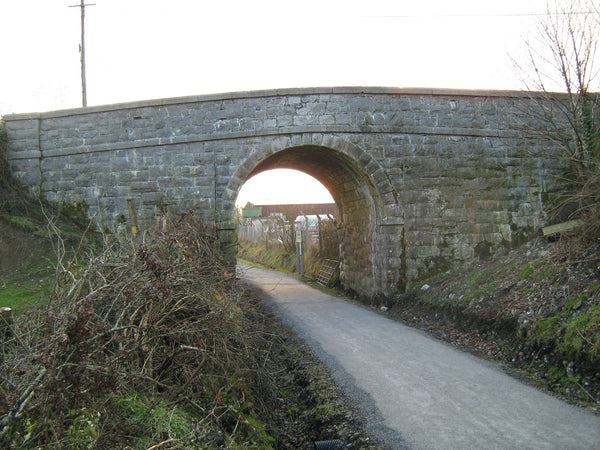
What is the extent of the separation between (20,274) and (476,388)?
809cm

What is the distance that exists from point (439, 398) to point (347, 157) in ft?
22.1

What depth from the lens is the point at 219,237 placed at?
10.6 m

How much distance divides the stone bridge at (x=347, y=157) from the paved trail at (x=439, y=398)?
3.63 m

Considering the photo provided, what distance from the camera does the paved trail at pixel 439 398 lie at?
395 centimetres

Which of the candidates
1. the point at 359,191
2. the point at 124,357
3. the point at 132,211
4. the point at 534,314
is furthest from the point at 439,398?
the point at 132,211

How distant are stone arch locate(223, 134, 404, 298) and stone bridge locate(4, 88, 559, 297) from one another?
0.11ft

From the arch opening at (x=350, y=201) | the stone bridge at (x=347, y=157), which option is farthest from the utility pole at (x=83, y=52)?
the arch opening at (x=350, y=201)

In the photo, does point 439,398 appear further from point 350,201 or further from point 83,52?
point 83,52

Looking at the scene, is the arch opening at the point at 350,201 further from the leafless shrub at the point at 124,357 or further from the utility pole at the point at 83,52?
the utility pole at the point at 83,52

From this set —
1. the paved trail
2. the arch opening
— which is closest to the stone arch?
the arch opening

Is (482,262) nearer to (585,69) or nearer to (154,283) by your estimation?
(585,69)

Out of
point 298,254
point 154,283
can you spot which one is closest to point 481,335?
point 154,283

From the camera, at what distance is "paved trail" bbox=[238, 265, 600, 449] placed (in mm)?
3953

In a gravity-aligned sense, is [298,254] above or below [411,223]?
below
